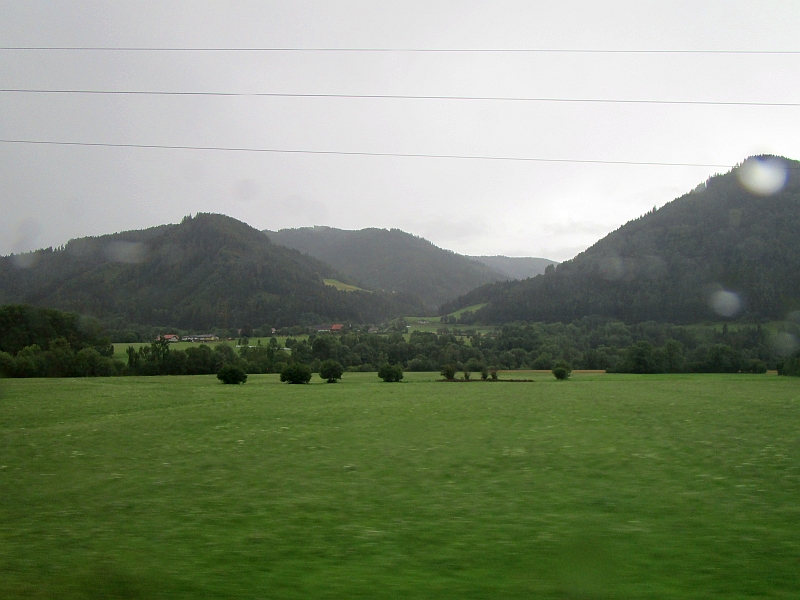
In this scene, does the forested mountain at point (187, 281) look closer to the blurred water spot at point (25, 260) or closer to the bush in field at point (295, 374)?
the blurred water spot at point (25, 260)

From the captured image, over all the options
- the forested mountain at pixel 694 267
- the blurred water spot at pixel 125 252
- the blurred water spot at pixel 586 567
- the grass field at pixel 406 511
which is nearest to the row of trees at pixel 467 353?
the forested mountain at pixel 694 267

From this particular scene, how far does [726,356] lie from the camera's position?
59.8 meters

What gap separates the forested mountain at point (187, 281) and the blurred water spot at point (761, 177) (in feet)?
295

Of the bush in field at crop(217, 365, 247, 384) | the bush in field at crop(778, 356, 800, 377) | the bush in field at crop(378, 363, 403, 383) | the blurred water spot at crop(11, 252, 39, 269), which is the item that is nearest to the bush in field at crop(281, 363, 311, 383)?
the bush in field at crop(217, 365, 247, 384)

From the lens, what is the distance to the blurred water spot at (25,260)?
228 feet

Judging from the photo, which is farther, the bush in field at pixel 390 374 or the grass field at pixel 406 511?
the bush in field at pixel 390 374

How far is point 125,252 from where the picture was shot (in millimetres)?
108062

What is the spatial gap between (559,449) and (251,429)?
835 cm

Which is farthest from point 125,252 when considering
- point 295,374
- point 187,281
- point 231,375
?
point 295,374

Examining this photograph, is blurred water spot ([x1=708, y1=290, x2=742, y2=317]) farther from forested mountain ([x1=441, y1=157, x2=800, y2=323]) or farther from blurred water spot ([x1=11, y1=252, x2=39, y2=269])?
blurred water spot ([x1=11, y1=252, x2=39, y2=269])

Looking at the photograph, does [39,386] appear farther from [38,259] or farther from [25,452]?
[38,259]

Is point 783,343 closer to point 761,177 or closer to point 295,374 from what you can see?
point 761,177

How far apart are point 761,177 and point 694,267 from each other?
90.2 feet

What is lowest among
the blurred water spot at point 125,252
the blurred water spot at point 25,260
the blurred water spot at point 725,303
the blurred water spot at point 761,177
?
A: the blurred water spot at point 725,303
